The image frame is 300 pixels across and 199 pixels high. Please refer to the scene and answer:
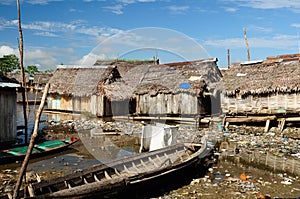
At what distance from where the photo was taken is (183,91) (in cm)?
1686

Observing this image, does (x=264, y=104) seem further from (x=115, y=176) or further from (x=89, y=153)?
(x=115, y=176)

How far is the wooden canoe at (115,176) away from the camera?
5184mm

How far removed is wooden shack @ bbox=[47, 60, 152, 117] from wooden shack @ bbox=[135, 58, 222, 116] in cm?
103

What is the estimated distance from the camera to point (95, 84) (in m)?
19.1

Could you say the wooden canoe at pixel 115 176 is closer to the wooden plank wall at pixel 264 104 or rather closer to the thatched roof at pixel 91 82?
the wooden plank wall at pixel 264 104

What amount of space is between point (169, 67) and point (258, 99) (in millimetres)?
6872

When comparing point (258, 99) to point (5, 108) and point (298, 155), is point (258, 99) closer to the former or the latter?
point (298, 155)

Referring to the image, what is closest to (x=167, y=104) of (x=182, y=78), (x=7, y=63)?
(x=182, y=78)

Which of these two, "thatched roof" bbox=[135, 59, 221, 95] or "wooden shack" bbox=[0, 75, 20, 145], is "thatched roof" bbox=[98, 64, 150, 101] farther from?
"wooden shack" bbox=[0, 75, 20, 145]

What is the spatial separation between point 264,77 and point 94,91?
10336 mm

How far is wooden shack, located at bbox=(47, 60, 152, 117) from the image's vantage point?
18547mm

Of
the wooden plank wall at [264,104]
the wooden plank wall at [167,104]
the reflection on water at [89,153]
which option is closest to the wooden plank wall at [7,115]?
the reflection on water at [89,153]

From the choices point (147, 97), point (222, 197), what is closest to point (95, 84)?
point (147, 97)

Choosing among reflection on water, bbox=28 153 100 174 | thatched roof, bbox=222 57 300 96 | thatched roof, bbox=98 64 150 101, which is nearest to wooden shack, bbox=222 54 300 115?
thatched roof, bbox=222 57 300 96
